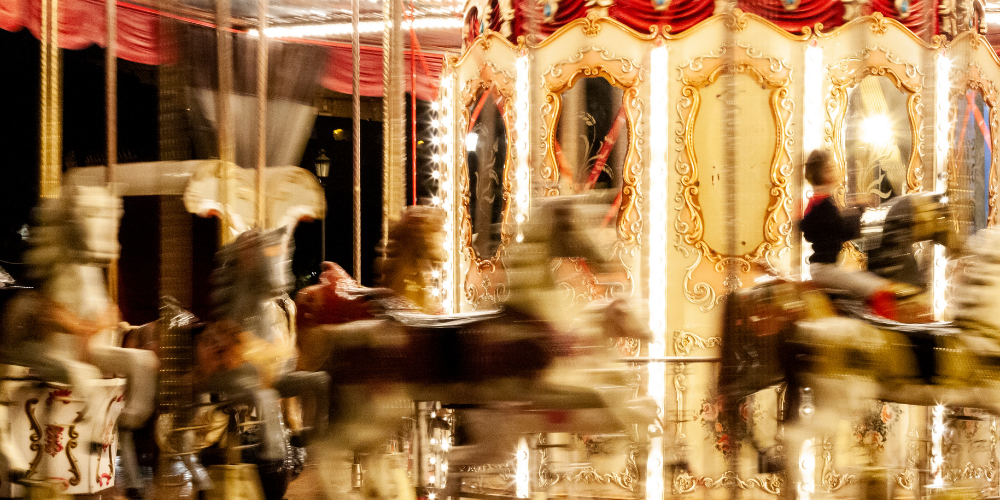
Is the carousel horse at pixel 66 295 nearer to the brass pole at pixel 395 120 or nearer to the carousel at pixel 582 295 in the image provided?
the carousel at pixel 582 295

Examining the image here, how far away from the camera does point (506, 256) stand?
233 centimetres

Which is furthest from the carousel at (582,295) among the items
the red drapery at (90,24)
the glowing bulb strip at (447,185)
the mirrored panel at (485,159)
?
the red drapery at (90,24)

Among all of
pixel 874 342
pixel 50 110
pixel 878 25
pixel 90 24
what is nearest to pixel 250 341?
pixel 50 110

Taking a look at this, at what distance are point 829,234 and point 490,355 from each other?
1.44m

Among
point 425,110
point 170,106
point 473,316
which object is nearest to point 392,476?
point 473,316

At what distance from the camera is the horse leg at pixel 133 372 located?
104 inches

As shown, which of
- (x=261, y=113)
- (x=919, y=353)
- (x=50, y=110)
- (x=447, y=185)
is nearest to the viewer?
(x=919, y=353)

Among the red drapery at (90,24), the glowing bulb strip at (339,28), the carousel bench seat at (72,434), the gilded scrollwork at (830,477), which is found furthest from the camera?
the glowing bulb strip at (339,28)

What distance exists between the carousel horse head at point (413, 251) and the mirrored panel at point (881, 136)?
3070 mm

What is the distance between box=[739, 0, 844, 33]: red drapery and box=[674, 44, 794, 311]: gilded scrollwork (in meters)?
0.23

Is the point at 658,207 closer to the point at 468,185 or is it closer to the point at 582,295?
the point at 468,185

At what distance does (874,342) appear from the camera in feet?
8.04

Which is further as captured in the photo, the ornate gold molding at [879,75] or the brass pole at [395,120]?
the ornate gold molding at [879,75]

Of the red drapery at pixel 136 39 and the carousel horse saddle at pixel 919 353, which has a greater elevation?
the red drapery at pixel 136 39
